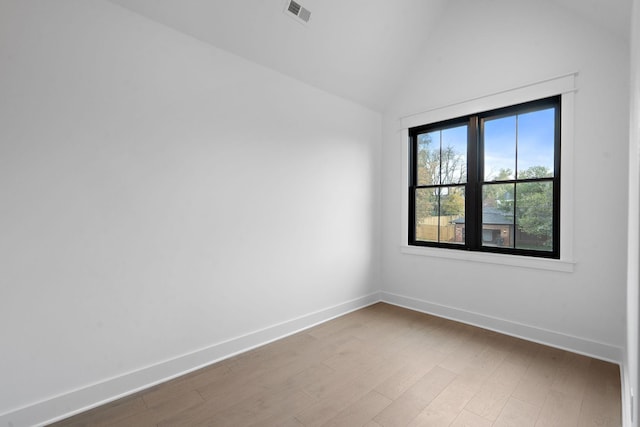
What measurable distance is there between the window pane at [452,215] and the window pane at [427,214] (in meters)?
0.08

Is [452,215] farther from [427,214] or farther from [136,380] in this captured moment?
[136,380]

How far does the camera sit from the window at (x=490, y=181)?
2980mm

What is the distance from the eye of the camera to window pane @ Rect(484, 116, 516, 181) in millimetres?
3213

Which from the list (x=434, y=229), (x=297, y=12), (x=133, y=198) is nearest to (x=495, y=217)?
(x=434, y=229)

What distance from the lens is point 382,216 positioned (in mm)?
4336

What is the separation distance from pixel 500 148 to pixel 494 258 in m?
1.21

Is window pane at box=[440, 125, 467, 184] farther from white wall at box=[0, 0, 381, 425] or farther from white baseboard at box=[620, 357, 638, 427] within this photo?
white baseboard at box=[620, 357, 638, 427]

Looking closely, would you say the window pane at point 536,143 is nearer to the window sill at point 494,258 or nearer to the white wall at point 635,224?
the window sill at point 494,258

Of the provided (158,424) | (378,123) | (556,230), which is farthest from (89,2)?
(556,230)

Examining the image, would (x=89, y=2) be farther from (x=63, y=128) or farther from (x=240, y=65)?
(x=240, y=65)

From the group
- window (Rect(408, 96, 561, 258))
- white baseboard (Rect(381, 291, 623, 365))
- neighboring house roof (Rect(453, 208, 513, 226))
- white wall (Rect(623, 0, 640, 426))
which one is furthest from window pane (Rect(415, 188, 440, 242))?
white wall (Rect(623, 0, 640, 426))

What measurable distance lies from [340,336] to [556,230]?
2.37 m

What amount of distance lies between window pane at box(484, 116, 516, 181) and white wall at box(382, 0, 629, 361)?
38 cm

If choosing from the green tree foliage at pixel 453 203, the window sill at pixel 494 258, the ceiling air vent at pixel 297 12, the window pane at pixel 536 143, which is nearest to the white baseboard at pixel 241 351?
the window sill at pixel 494 258
